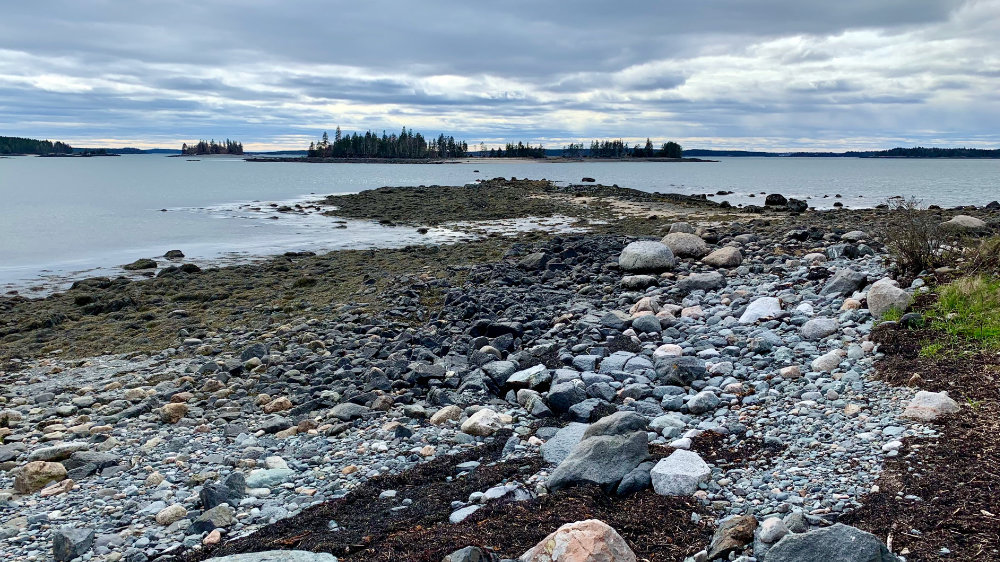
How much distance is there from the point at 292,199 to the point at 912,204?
5047 cm

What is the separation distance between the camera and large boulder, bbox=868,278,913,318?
8492mm

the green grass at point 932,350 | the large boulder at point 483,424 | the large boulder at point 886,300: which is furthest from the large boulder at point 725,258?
the large boulder at point 483,424

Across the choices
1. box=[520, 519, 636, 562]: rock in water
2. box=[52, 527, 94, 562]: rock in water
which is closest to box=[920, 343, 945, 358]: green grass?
box=[520, 519, 636, 562]: rock in water

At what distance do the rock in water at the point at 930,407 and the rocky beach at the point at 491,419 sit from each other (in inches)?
0.9

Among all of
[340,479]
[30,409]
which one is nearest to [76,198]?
[30,409]

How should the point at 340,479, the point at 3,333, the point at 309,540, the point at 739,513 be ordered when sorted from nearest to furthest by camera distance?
the point at 739,513 < the point at 309,540 < the point at 340,479 < the point at 3,333

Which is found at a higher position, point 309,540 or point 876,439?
point 876,439

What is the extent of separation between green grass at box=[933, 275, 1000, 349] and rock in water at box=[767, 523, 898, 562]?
4.28 meters

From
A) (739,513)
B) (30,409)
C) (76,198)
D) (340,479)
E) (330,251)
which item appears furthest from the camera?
(76,198)

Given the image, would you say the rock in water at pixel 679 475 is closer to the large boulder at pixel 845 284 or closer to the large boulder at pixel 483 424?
the large boulder at pixel 483 424

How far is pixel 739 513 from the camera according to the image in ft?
15.1

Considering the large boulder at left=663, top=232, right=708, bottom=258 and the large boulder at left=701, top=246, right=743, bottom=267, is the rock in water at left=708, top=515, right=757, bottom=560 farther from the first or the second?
the large boulder at left=663, top=232, right=708, bottom=258

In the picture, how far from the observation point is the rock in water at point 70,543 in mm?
5078

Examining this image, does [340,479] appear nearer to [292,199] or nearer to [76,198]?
[292,199]
